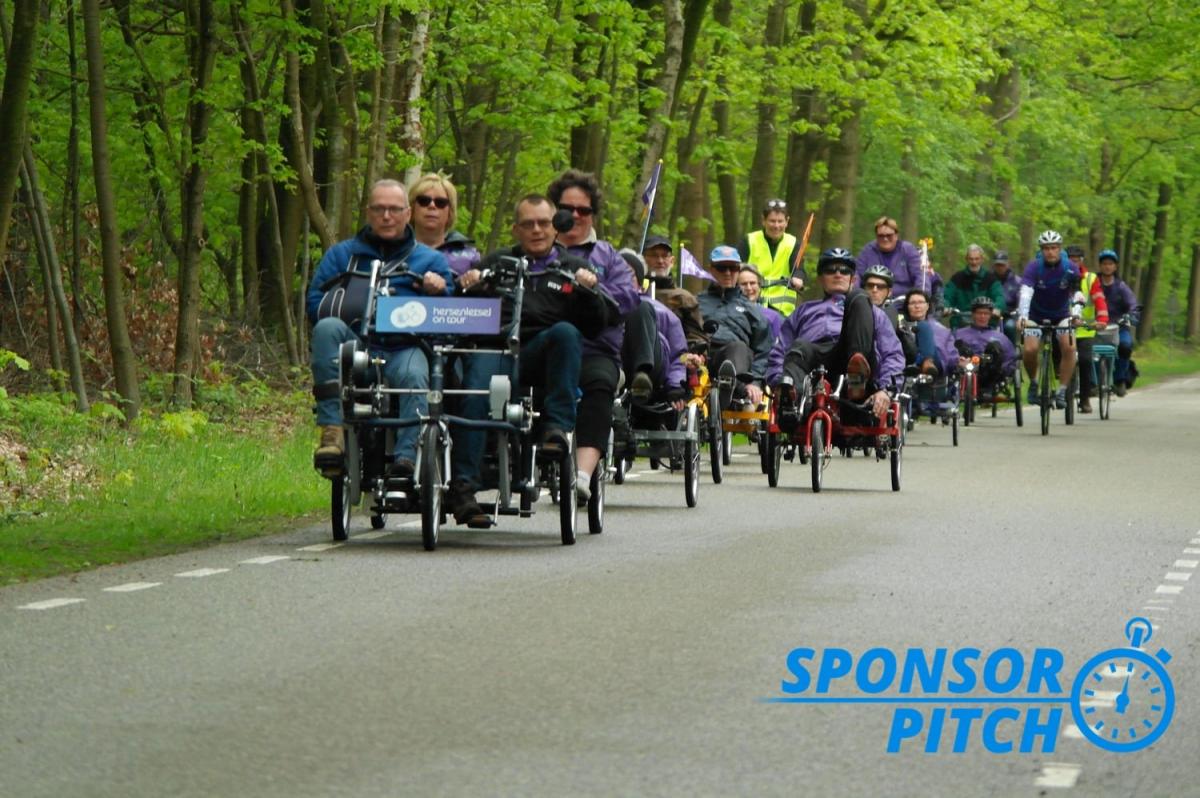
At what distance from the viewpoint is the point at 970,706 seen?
25.3 feet

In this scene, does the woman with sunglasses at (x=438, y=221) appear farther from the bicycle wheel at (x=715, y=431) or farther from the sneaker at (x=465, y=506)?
the bicycle wheel at (x=715, y=431)

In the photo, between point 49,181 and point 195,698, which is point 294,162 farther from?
point 195,698

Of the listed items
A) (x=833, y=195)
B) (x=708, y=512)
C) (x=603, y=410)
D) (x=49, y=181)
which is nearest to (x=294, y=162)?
(x=49, y=181)

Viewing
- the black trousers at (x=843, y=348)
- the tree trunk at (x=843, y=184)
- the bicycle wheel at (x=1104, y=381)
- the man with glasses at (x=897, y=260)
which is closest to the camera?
the black trousers at (x=843, y=348)

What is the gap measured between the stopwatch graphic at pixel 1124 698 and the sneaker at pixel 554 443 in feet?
13.6

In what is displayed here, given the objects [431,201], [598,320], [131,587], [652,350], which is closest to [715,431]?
[652,350]

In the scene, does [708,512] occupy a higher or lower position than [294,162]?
lower

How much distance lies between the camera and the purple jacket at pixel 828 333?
1858 centimetres

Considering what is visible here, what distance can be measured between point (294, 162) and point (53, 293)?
470 centimetres

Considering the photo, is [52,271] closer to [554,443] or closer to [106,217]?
[106,217]

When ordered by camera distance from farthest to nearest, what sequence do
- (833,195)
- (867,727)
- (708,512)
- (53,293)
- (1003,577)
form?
(833,195) → (53,293) → (708,512) → (1003,577) → (867,727)

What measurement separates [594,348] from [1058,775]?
7.32 metres

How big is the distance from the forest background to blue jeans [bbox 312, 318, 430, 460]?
3037mm

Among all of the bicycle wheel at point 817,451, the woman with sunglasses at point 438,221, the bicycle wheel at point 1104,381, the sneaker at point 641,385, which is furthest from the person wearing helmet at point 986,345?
the woman with sunglasses at point 438,221
